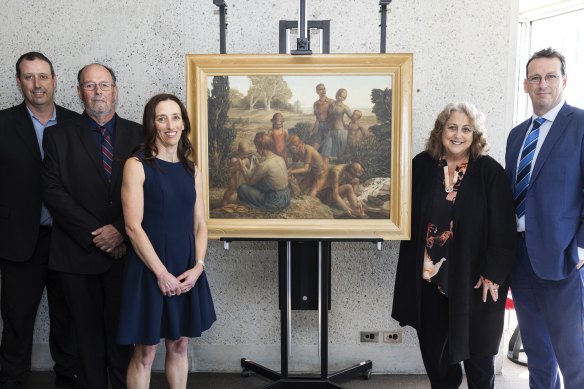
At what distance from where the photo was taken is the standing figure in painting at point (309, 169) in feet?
8.55

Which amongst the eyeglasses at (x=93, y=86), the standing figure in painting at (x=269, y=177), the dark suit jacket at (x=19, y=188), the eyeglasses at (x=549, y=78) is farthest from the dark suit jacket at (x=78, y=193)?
the eyeglasses at (x=549, y=78)

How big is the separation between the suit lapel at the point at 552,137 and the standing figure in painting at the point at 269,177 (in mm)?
1149

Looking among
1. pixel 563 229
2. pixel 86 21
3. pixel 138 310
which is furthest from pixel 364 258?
pixel 86 21

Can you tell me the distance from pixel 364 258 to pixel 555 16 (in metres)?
2.36

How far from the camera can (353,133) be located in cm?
260

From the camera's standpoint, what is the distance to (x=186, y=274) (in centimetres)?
229

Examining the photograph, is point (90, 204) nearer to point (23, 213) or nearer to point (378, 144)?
point (23, 213)

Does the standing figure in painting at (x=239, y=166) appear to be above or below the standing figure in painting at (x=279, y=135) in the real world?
below

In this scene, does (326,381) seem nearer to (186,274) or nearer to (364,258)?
(364,258)

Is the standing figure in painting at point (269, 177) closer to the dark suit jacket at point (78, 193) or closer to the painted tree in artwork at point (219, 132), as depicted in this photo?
the painted tree in artwork at point (219, 132)

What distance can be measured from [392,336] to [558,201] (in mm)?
1468

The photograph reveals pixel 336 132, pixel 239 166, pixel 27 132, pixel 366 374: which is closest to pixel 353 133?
pixel 336 132

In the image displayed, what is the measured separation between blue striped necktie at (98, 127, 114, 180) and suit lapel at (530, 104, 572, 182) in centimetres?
198

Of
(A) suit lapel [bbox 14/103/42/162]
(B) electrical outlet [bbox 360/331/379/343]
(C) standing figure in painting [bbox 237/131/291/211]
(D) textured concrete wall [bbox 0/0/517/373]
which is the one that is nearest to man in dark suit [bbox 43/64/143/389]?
(A) suit lapel [bbox 14/103/42/162]
